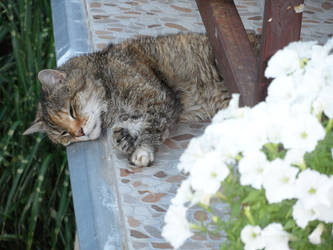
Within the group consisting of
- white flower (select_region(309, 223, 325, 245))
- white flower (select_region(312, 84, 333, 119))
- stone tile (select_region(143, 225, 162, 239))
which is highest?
white flower (select_region(312, 84, 333, 119))

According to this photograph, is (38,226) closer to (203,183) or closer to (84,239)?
(84,239)

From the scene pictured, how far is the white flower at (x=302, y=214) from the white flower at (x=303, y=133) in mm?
132

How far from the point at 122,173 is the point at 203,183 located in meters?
1.41

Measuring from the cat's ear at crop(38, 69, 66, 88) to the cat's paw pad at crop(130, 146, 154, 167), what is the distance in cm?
60

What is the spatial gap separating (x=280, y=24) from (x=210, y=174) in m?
0.67

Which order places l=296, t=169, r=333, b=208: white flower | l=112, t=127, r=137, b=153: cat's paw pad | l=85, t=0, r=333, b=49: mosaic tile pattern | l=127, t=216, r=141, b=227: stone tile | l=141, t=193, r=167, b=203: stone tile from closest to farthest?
1. l=296, t=169, r=333, b=208: white flower
2. l=127, t=216, r=141, b=227: stone tile
3. l=141, t=193, r=167, b=203: stone tile
4. l=112, t=127, r=137, b=153: cat's paw pad
5. l=85, t=0, r=333, b=49: mosaic tile pattern

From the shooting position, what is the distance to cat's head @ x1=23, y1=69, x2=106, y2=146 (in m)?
3.01

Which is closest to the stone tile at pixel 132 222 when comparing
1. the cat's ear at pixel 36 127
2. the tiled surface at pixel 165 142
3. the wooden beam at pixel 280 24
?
the tiled surface at pixel 165 142

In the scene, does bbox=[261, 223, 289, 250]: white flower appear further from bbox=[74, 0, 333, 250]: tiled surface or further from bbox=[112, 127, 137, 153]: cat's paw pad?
bbox=[112, 127, 137, 153]: cat's paw pad

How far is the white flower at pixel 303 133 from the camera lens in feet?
4.19

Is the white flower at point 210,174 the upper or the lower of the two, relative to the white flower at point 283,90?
lower

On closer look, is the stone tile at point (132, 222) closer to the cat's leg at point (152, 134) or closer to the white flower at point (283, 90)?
the cat's leg at point (152, 134)

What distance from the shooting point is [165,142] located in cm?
302

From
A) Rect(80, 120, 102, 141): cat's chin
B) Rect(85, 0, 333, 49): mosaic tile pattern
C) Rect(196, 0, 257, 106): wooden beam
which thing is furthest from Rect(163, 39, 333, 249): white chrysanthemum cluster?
Rect(85, 0, 333, 49): mosaic tile pattern
